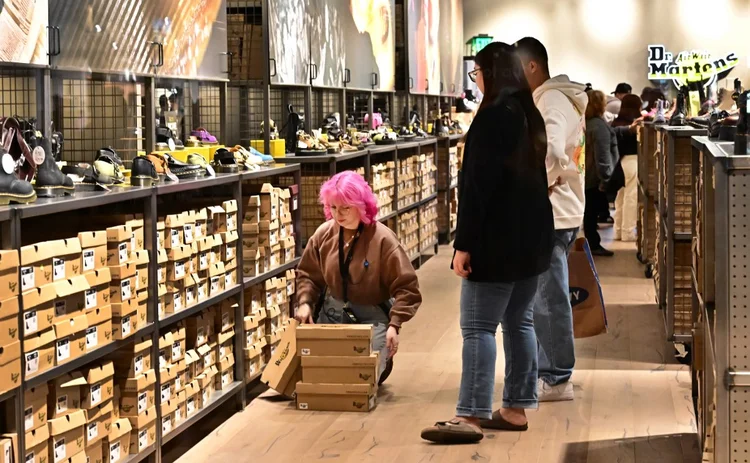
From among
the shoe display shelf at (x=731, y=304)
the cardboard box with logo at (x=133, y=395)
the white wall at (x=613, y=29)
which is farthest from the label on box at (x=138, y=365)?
the white wall at (x=613, y=29)

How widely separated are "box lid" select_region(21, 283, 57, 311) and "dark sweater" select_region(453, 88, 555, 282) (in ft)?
5.84

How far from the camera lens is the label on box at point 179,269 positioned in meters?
4.90

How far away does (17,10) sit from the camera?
4.16 metres

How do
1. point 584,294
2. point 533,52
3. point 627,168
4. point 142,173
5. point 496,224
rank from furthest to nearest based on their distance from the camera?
point 627,168 → point 584,294 → point 533,52 → point 496,224 → point 142,173

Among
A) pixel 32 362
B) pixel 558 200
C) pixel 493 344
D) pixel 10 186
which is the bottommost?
pixel 493 344

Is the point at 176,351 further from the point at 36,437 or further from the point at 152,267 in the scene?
the point at 36,437

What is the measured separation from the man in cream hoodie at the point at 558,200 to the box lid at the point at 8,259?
2789mm

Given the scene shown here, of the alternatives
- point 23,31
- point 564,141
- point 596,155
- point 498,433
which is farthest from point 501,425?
point 596,155

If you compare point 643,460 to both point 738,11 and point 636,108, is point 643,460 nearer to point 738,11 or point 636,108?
point 636,108

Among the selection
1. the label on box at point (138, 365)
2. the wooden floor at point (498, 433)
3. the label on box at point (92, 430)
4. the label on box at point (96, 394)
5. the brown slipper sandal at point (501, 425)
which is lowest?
the wooden floor at point (498, 433)

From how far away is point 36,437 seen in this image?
3.68 metres

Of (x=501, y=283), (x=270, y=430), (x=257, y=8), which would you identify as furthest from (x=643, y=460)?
(x=257, y=8)

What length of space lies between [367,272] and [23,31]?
7.65 feet

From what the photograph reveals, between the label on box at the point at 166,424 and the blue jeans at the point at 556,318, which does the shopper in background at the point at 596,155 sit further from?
the label on box at the point at 166,424
